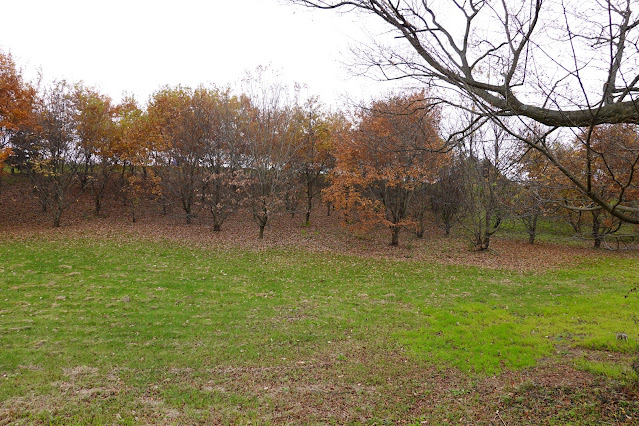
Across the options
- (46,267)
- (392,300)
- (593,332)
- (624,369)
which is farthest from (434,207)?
(46,267)

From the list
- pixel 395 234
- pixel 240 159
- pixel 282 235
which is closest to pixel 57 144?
pixel 240 159

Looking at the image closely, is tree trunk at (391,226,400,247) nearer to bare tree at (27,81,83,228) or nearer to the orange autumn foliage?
the orange autumn foliage

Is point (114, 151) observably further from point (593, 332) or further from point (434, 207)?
point (593, 332)

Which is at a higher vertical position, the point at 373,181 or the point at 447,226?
the point at 373,181

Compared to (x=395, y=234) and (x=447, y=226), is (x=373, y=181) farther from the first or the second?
(x=447, y=226)

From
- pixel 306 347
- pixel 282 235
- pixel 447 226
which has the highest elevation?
pixel 447 226

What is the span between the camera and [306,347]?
22.7 ft

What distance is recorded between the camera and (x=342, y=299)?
403 inches

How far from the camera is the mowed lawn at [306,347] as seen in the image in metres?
4.64

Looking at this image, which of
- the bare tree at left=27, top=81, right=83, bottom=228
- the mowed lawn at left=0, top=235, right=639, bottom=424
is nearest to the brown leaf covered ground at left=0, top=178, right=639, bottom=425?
the mowed lawn at left=0, top=235, right=639, bottom=424

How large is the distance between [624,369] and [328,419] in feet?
14.2

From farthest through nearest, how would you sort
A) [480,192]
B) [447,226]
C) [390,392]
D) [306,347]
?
[447,226] < [480,192] < [306,347] < [390,392]

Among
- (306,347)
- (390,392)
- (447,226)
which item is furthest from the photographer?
(447,226)

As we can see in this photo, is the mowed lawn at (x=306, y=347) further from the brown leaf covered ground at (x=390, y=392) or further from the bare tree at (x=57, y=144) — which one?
the bare tree at (x=57, y=144)
